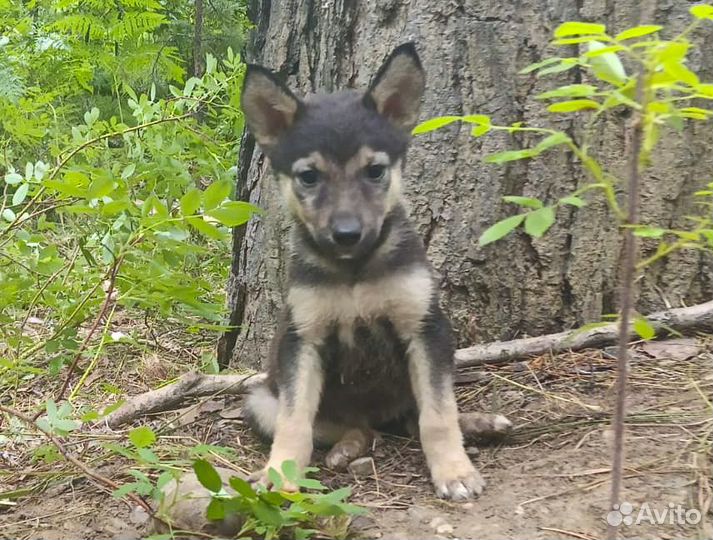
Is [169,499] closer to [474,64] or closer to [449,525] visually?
[449,525]

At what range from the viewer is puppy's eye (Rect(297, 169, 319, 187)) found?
3096 millimetres

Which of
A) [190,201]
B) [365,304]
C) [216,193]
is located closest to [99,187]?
[190,201]

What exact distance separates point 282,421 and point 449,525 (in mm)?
902

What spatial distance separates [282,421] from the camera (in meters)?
3.07

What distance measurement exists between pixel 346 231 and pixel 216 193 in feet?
1.80

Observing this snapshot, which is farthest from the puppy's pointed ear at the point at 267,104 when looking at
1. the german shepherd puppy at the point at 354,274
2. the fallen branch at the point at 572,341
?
the fallen branch at the point at 572,341

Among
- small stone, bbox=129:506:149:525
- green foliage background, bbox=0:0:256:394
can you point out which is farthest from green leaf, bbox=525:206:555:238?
small stone, bbox=129:506:149:525

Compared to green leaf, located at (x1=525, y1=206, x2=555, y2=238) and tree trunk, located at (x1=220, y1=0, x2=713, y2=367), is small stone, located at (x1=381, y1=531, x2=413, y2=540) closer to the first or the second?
green leaf, located at (x1=525, y1=206, x2=555, y2=238)

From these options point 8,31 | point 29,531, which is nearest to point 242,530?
point 29,531

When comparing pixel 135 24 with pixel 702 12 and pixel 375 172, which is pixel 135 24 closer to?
pixel 375 172

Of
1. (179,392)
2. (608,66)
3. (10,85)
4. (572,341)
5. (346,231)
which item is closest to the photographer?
(608,66)

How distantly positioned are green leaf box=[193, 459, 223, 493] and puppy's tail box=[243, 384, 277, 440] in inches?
45.8

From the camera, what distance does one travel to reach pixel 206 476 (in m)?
2.14

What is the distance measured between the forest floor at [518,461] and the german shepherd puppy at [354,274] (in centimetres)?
19
